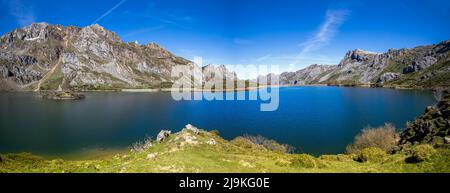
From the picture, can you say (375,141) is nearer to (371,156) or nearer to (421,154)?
(371,156)

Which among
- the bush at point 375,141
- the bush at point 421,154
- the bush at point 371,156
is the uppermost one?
the bush at point 421,154

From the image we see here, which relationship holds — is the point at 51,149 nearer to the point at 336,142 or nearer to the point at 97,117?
the point at 97,117

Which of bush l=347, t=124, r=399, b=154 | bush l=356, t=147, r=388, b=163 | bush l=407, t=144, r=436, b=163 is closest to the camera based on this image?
bush l=407, t=144, r=436, b=163

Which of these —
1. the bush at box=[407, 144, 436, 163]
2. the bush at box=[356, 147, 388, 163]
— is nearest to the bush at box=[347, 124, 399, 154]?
the bush at box=[356, 147, 388, 163]

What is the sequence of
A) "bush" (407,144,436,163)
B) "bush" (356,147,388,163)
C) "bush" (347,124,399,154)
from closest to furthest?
"bush" (407,144,436,163) → "bush" (356,147,388,163) → "bush" (347,124,399,154)

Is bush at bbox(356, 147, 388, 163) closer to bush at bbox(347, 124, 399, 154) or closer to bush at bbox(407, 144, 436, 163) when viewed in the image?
bush at bbox(407, 144, 436, 163)

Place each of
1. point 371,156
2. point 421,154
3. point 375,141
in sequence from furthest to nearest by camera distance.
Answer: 1. point 375,141
2. point 371,156
3. point 421,154

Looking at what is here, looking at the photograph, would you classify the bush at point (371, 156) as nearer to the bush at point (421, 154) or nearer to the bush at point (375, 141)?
the bush at point (421, 154)

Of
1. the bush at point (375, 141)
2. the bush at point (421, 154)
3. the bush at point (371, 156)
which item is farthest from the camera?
the bush at point (375, 141)

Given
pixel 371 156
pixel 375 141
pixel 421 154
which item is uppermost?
pixel 421 154

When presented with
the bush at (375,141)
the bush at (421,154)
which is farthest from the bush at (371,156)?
the bush at (375,141)

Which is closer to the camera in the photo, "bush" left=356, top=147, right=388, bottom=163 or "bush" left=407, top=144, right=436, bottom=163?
"bush" left=407, top=144, right=436, bottom=163

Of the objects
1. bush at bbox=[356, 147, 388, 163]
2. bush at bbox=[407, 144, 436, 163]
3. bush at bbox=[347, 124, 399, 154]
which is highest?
bush at bbox=[407, 144, 436, 163]

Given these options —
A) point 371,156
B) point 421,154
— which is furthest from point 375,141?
point 421,154
